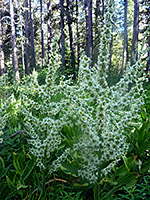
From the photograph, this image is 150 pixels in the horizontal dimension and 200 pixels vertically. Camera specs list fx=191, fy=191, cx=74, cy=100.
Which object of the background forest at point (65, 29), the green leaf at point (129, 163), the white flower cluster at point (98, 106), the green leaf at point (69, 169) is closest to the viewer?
the white flower cluster at point (98, 106)

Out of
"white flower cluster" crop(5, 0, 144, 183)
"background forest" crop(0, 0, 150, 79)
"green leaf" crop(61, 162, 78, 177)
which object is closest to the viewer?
"white flower cluster" crop(5, 0, 144, 183)

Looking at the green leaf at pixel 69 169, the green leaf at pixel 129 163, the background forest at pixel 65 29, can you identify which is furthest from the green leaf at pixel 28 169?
the background forest at pixel 65 29

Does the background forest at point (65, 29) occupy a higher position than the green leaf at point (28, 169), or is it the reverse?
the background forest at point (65, 29)

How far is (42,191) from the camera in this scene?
210cm

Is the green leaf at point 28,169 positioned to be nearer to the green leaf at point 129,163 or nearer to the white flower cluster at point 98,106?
the white flower cluster at point 98,106

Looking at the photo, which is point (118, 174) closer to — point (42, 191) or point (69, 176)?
point (69, 176)

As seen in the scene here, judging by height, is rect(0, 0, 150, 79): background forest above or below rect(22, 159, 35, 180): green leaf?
above

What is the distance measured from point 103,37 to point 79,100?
60cm

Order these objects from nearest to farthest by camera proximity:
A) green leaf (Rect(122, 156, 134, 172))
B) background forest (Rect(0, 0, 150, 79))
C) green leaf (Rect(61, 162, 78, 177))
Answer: green leaf (Rect(61, 162, 78, 177)), green leaf (Rect(122, 156, 134, 172)), background forest (Rect(0, 0, 150, 79))

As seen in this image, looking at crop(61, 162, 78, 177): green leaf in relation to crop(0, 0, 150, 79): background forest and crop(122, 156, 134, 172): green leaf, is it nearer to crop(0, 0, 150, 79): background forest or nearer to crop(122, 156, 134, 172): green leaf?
crop(122, 156, 134, 172): green leaf

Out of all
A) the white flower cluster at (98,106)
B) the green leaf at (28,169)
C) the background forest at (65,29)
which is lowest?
the green leaf at (28,169)

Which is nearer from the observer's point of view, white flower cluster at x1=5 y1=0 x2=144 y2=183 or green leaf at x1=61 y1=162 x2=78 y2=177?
white flower cluster at x1=5 y1=0 x2=144 y2=183

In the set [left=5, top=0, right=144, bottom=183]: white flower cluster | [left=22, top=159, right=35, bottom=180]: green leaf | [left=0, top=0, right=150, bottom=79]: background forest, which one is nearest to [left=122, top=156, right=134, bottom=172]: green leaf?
[left=5, top=0, right=144, bottom=183]: white flower cluster

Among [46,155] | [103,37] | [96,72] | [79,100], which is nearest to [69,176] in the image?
[46,155]
